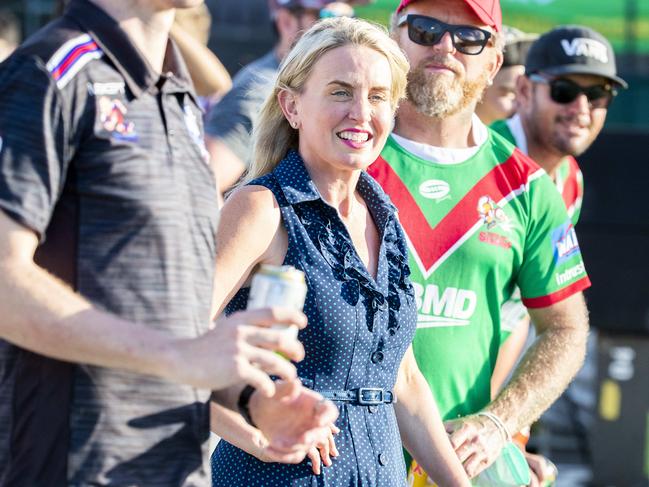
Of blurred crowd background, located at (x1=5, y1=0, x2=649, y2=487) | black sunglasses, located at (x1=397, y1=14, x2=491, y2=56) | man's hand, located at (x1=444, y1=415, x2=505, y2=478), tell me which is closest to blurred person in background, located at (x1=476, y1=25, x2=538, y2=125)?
blurred crowd background, located at (x1=5, y1=0, x2=649, y2=487)

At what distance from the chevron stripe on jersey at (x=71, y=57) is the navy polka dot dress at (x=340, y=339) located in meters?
0.95

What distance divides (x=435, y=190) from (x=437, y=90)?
324 mm

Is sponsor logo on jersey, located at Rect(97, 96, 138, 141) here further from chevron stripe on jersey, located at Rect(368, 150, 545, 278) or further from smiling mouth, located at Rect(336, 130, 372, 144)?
chevron stripe on jersey, located at Rect(368, 150, 545, 278)

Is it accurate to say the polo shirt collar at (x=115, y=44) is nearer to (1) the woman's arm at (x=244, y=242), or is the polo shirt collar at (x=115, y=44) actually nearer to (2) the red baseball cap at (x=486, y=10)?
(1) the woman's arm at (x=244, y=242)

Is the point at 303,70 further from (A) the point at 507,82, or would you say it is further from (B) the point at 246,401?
(A) the point at 507,82

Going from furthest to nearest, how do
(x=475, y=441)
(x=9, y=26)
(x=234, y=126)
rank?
(x=9, y=26)
(x=234, y=126)
(x=475, y=441)

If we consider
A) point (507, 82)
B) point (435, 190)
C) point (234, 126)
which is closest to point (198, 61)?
point (234, 126)

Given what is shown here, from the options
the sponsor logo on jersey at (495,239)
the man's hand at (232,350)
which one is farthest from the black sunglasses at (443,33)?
the man's hand at (232,350)

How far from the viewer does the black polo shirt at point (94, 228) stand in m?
2.17

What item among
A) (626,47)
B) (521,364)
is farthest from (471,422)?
(626,47)

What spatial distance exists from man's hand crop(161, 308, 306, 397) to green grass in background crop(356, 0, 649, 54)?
560 centimetres

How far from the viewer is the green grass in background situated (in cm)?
764

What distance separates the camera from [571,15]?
7.84m

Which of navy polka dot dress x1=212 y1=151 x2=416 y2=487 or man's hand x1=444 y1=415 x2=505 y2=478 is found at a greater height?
navy polka dot dress x1=212 y1=151 x2=416 y2=487
